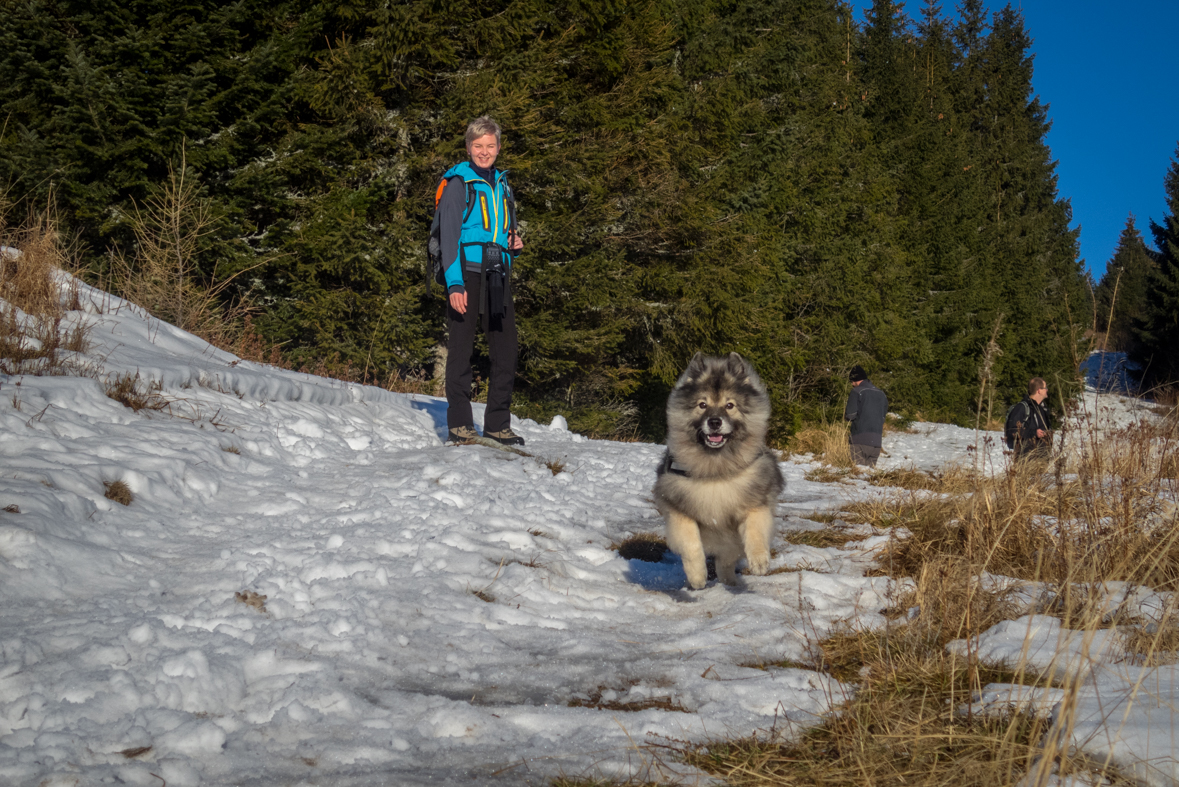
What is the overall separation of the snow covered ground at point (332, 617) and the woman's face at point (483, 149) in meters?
2.74

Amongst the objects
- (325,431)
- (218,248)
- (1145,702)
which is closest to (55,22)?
(218,248)

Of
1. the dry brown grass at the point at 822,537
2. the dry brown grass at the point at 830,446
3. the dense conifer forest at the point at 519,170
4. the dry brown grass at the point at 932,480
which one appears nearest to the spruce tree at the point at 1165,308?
the dense conifer forest at the point at 519,170

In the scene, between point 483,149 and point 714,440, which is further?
point 483,149

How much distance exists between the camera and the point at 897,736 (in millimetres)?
2137

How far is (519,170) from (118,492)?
10970 mm

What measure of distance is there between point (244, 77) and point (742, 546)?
10959mm

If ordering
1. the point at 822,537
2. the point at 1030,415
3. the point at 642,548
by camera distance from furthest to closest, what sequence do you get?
1. the point at 1030,415
2. the point at 822,537
3. the point at 642,548

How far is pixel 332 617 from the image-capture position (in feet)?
10.5

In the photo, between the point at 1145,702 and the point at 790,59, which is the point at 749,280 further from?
the point at 1145,702

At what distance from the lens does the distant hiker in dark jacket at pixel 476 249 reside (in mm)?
6836

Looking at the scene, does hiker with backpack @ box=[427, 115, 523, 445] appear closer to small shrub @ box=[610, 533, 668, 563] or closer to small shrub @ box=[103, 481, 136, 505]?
small shrub @ box=[610, 533, 668, 563]

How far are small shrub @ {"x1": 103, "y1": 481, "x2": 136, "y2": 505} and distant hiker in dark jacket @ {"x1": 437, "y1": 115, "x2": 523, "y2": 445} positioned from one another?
10.5ft

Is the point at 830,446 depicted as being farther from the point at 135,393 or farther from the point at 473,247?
the point at 135,393

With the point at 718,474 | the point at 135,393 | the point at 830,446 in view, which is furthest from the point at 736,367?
the point at 830,446
